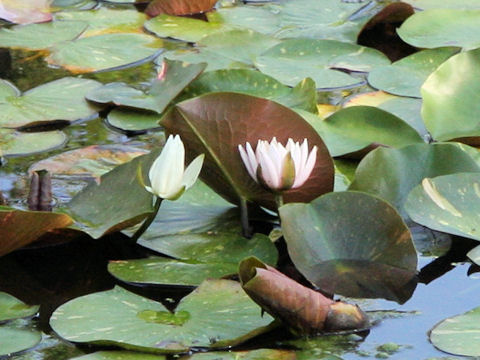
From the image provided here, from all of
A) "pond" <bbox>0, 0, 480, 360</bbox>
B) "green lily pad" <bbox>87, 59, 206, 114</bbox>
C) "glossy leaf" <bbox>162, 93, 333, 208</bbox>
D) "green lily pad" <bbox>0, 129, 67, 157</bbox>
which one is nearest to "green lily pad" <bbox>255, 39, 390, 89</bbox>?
"pond" <bbox>0, 0, 480, 360</bbox>

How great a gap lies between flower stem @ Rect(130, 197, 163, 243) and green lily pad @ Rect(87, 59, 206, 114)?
51cm

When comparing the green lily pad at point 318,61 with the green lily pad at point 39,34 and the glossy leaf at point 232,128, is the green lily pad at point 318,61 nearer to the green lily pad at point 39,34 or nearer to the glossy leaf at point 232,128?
the green lily pad at point 39,34

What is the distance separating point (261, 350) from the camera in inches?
52.1

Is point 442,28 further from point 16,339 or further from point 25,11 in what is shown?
point 16,339

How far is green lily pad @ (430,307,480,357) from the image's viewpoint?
4.29ft

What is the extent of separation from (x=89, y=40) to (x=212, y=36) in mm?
318

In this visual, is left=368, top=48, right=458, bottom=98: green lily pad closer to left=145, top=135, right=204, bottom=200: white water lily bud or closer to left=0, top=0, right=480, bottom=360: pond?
left=0, top=0, right=480, bottom=360: pond

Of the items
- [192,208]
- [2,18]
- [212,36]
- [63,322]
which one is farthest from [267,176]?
[2,18]

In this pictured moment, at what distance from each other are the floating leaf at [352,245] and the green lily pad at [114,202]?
24 cm

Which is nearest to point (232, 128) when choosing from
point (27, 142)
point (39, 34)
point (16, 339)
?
point (16, 339)

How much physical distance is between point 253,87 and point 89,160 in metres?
0.39

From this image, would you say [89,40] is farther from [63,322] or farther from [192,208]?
[63,322]

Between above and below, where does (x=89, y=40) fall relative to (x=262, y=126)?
below

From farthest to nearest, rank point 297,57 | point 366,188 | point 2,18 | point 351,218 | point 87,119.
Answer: point 2,18 → point 297,57 → point 87,119 → point 366,188 → point 351,218
